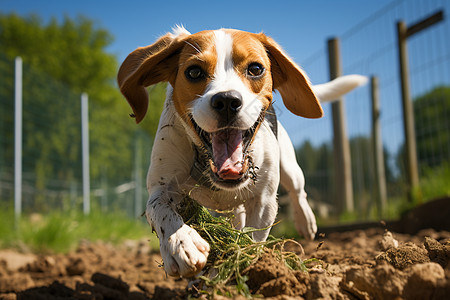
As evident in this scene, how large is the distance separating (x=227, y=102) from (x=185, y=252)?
755 millimetres

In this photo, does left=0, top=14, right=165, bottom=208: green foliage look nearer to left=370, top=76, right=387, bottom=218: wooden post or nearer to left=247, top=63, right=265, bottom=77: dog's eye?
left=247, top=63, right=265, bottom=77: dog's eye

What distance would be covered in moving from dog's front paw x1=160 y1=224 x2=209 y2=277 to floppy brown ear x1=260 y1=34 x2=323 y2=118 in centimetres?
128

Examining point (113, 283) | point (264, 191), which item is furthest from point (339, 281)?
point (113, 283)

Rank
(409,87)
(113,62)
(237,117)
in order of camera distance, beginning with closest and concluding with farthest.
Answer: (237,117) → (409,87) → (113,62)

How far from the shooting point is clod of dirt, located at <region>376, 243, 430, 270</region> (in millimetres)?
1977

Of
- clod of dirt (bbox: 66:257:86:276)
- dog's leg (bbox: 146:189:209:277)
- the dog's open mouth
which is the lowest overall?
clod of dirt (bbox: 66:257:86:276)

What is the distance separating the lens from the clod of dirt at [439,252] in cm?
193

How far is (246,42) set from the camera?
8.80ft

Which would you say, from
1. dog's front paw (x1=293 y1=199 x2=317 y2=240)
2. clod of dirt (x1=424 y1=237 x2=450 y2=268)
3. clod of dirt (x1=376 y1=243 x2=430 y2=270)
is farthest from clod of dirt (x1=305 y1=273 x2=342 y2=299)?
dog's front paw (x1=293 y1=199 x2=317 y2=240)

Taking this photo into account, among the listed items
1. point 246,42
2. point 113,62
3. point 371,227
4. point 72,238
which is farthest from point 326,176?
point 113,62

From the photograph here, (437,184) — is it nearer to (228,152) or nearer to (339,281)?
(228,152)

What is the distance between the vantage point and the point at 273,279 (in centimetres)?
175

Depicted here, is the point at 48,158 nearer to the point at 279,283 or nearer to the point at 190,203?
the point at 190,203

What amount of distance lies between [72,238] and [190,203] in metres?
4.13
